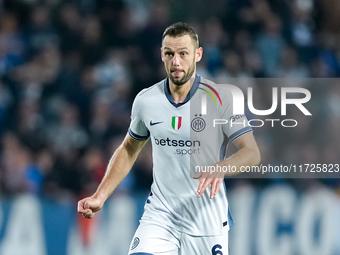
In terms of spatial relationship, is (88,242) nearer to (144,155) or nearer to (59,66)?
(144,155)

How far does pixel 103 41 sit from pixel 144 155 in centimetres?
263

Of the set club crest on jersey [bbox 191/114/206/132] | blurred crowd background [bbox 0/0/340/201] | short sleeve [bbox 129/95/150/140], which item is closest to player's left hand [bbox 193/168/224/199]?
club crest on jersey [bbox 191/114/206/132]

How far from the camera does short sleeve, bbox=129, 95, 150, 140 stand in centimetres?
467

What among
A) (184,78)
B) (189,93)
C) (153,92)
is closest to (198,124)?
(189,93)

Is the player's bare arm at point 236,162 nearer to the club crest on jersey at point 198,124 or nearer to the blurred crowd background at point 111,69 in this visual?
the club crest on jersey at point 198,124

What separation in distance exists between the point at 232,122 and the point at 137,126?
862mm

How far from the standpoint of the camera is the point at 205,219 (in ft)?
14.4

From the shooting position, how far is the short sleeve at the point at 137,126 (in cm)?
467

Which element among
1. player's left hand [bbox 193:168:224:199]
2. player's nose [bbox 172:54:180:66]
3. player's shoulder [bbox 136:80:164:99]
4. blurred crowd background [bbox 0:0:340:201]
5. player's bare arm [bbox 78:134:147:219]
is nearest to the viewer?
player's left hand [bbox 193:168:224:199]

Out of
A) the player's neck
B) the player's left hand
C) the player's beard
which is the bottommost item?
the player's left hand

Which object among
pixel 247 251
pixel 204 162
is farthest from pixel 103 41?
pixel 204 162

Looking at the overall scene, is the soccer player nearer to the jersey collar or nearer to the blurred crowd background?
the jersey collar

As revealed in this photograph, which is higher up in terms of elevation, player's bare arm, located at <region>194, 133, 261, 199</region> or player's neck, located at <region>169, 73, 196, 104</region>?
player's neck, located at <region>169, 73, 196, 104</region>

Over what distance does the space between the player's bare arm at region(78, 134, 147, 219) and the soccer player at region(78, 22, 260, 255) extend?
0.01 meters
